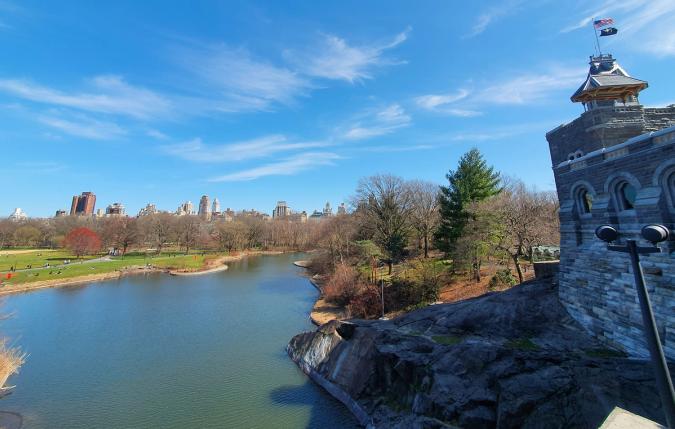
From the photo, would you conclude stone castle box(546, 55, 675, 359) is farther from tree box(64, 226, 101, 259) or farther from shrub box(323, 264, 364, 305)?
tree box(64, 226, 101, 259)

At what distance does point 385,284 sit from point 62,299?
39547 mm

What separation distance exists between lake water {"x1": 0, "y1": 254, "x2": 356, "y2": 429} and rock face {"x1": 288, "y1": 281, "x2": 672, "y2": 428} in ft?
6.57

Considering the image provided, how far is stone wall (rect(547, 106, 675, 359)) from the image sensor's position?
9.39 meters

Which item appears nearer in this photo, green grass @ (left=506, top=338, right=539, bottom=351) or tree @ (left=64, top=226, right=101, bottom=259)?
green grass @ (left=506, top=338, right=539, bottom=351)

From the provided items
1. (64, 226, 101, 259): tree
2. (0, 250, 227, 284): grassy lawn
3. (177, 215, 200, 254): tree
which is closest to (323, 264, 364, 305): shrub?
(0, 250, 227, 284): grassy lawn

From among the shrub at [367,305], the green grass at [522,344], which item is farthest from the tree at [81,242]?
the green grass at [522,344]

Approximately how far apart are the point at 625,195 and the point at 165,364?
25039 millimetres

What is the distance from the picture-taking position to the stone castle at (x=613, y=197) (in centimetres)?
943

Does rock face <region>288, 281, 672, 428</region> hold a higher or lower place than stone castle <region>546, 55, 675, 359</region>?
lower

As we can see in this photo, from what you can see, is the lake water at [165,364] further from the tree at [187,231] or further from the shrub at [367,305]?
the tree at [187,231]

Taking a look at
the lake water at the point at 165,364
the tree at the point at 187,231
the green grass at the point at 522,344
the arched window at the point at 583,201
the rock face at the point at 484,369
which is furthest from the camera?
the tree at the point at 187,231

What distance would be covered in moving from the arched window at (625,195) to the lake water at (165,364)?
1357 cm

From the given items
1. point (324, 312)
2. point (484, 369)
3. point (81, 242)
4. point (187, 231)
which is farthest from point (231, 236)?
point (484, 369)

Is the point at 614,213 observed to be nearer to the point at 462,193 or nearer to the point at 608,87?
the point at 608,87
